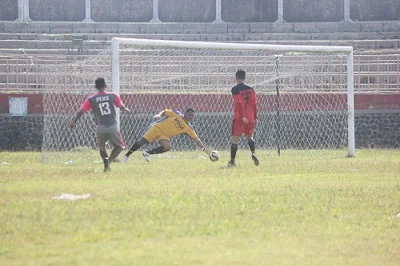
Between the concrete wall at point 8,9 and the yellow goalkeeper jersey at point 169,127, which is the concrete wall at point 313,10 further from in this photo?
the yellow goalkeeper jersey at point 169,127

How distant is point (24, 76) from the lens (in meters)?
29.0

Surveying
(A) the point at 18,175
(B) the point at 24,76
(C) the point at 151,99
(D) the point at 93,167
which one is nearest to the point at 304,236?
(A) the point at 18,175

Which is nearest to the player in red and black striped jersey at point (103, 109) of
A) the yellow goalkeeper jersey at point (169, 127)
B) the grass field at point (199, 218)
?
the grass field at point (199, 218)

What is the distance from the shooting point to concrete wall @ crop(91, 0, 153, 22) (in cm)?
4872

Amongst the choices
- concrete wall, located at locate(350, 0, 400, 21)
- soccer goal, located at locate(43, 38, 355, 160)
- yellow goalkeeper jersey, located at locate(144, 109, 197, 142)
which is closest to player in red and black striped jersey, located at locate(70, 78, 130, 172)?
yellow goalkeeper jersey, located at locate(144, 109, 197, 142)

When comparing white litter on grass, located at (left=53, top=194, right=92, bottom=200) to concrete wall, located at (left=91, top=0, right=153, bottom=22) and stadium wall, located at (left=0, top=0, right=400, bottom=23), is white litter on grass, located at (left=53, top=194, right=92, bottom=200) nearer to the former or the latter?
stadium wall, located at (left=0, top=0, right=400, bottom=23)

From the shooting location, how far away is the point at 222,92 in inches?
1030

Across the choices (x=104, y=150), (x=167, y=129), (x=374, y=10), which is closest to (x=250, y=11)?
(x=374, y=10)

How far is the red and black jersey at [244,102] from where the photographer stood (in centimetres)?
1912

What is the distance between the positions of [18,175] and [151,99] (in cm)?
1014

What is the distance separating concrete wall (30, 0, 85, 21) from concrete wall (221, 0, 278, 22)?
678 cm

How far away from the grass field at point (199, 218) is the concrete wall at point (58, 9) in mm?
31801

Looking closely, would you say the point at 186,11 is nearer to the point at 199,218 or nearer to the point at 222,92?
the point at 222,92

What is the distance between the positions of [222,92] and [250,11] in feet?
79.5
